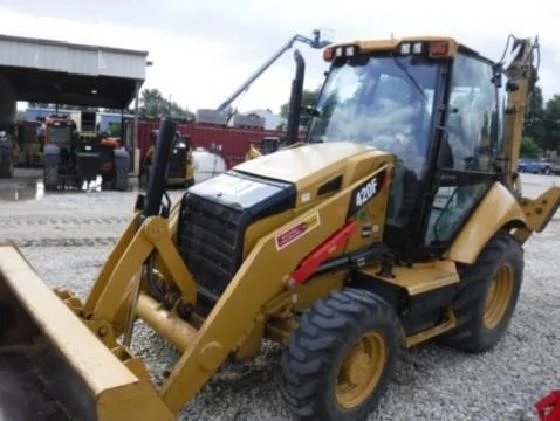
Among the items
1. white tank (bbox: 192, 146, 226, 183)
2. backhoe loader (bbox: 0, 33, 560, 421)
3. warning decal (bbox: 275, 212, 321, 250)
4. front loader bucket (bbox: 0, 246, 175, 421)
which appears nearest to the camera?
front loader bucket (bbox: 0, 246, 175, 421)

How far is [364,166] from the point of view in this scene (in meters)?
4.14

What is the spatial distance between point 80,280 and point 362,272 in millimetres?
3593

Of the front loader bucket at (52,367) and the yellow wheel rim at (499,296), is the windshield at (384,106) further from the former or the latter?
the front loader bucket at (52,367)

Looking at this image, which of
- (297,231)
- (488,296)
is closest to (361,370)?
(297,231)

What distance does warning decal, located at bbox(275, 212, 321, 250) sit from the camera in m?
3.59

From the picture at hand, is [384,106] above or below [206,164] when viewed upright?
above

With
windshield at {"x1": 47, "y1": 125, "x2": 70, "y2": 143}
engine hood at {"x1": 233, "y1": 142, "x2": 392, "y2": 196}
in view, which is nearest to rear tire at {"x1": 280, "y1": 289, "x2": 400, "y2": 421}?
engine hood at {"x1": 233, "y1": 142, "x2": 392, "y2": 196}

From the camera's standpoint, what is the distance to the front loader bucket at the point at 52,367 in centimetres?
243

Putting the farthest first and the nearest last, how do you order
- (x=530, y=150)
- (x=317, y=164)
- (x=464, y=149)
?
(x=530, y=150) < (x=464, y=149) < (x=317, y=164)

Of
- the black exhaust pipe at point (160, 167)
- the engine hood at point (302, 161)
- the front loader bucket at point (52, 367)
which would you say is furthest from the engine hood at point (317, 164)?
the front loader bucket at point (52, 367)

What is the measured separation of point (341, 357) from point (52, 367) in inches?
61.8

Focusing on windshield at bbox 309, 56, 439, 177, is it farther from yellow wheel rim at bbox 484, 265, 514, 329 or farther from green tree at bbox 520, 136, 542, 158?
green tree at bbox 520, 136, 542, 158

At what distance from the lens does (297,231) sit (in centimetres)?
368

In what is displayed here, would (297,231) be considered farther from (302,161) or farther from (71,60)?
(71,60)
